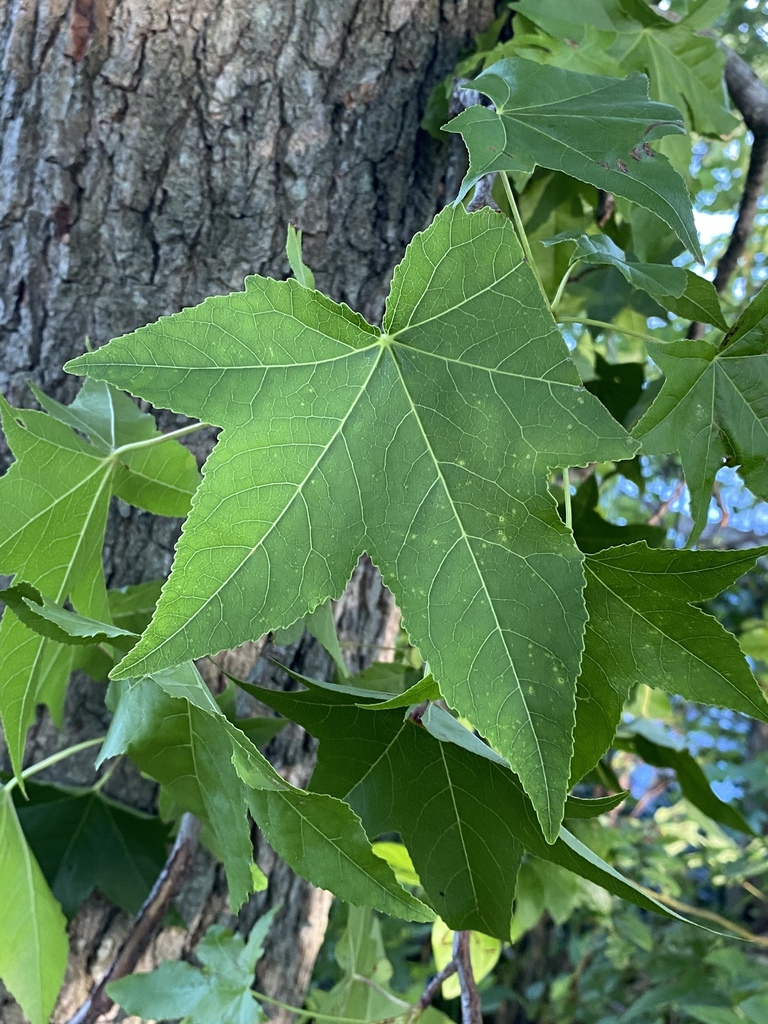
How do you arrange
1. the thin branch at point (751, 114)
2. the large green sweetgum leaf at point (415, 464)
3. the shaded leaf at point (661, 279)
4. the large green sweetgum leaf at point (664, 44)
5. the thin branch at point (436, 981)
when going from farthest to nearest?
the thin branch at point (751, 114)
the large green sweetgum leaf at point (664, 44)
the thin branch at point (436, 981)
the shaded leaf at point (661, 279)
the large green sweetgum leaf at point (415, 464)

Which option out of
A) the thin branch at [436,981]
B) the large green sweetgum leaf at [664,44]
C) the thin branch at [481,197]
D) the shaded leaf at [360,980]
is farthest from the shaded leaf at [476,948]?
the large green sweetgum leaf at [664,44]

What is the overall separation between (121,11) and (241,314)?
47 centimetres

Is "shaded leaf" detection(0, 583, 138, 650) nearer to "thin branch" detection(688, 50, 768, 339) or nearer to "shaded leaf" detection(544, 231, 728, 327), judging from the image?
"shaded leaf" detection(544, 231, 728, 327)

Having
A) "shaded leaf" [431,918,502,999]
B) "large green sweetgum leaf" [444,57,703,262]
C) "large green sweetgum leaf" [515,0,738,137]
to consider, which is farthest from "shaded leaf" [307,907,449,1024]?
"large green sweetgum leaf" [515,0,738,137]

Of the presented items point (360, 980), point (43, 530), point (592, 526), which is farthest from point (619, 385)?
point (360, 980)

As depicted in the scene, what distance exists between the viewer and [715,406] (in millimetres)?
446

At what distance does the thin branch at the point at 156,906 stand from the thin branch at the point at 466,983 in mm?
200

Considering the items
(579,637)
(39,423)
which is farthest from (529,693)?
(39,423)

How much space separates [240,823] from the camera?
1.30 ft

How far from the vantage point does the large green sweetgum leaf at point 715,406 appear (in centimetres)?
43

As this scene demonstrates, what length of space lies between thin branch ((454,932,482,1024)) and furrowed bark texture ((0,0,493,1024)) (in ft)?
0.74

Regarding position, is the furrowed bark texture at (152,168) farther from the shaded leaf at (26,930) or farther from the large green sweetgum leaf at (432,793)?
the large green sweetgum leaf at (432,793)

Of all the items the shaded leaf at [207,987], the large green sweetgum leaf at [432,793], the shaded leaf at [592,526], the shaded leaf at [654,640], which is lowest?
the shaded leaf at [207,987]

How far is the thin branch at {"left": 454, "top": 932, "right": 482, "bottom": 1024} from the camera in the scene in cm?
50
